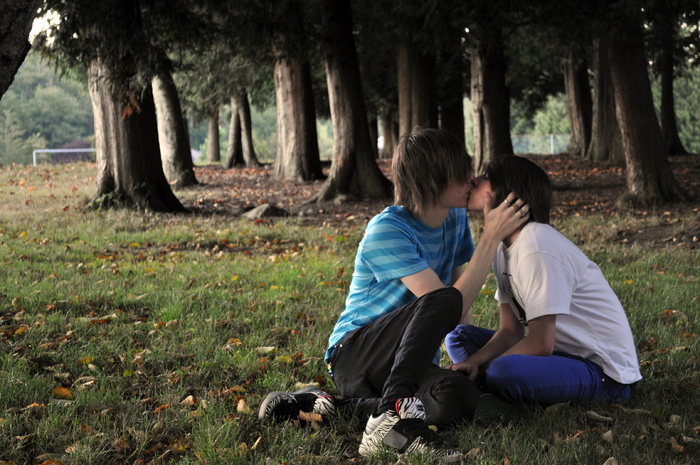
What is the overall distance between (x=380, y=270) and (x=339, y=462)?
860 millimetres

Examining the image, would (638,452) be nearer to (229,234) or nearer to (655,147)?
(229,234)

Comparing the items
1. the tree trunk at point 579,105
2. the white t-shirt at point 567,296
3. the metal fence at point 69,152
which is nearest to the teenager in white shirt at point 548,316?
the white t-shirt at point 567,296

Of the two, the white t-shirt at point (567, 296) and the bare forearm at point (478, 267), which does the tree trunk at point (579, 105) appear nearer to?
the white t-shirt at point (567, 296)

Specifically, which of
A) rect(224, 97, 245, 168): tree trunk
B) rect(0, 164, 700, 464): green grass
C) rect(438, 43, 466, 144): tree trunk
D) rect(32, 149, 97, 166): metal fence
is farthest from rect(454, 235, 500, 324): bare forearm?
rect(32, 149, 97, 166): metal fence

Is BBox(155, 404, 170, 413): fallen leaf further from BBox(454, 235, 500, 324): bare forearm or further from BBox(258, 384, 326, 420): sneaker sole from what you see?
BBox(454, 235, 500, 324): bare forearm

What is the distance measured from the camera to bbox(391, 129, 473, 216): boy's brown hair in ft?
10.6

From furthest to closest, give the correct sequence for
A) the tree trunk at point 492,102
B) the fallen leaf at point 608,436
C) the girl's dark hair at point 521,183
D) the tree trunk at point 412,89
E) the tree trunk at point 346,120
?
the tree trunk at point 412,89
the tree trunk at point 492,102
the tree trunk at point 346,120
the girl's dark hair at point 521,183
the fallen leaf at point 608,436

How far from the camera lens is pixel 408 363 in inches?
113

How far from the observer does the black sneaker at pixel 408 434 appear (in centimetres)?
276

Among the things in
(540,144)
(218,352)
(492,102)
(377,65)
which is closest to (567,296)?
(218,352)

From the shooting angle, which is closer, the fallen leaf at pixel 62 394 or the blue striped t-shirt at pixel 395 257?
the blue striped t-shirt at pixel 395 257

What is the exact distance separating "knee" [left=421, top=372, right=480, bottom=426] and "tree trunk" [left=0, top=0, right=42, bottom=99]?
228cm

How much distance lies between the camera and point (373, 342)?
314 centimetres

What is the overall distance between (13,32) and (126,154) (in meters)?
8.64
